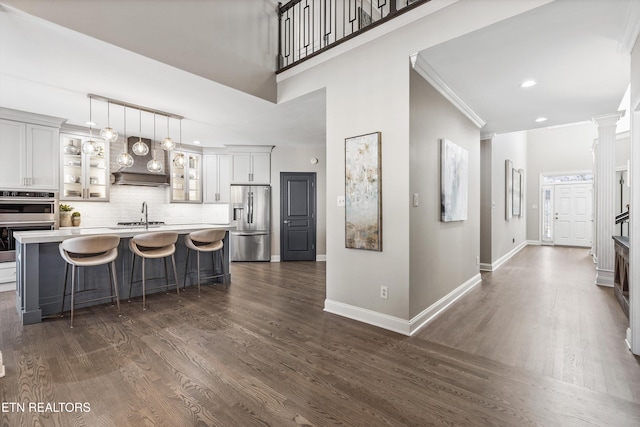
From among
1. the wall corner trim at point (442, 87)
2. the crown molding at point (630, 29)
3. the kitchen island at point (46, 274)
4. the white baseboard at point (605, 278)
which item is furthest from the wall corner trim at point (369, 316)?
the white baseboard at point (605, 278)

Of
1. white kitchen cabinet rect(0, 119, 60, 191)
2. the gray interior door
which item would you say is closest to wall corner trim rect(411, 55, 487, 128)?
the gray interior door

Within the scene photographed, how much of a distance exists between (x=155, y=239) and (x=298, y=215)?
3639mm

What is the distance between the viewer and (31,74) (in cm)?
325

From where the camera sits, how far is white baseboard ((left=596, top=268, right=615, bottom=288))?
4578mm

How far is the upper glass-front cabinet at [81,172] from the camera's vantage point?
5.37 meters

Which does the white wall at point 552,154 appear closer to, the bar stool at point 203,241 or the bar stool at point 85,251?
the bar stool at point 203,241

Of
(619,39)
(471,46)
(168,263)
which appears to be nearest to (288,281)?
(168,263)

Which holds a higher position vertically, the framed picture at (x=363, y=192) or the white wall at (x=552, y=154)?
the white wall at (x=552, y=154)

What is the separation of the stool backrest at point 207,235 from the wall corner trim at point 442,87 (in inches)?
129

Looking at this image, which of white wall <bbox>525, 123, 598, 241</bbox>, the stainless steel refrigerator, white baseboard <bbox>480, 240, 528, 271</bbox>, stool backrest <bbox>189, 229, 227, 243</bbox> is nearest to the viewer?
stool backrest <bbox>189, 229, 227, 243</bbox>

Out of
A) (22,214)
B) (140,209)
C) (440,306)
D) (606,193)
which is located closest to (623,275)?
(606,193)

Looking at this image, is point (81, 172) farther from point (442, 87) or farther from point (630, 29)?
point (630, 29)

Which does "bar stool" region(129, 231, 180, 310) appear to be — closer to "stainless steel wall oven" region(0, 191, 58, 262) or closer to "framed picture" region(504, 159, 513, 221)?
"stainless steel wall oven" region(0, 191, 58, 262)

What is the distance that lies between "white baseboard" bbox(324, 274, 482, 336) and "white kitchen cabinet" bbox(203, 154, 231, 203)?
16.1 feet
